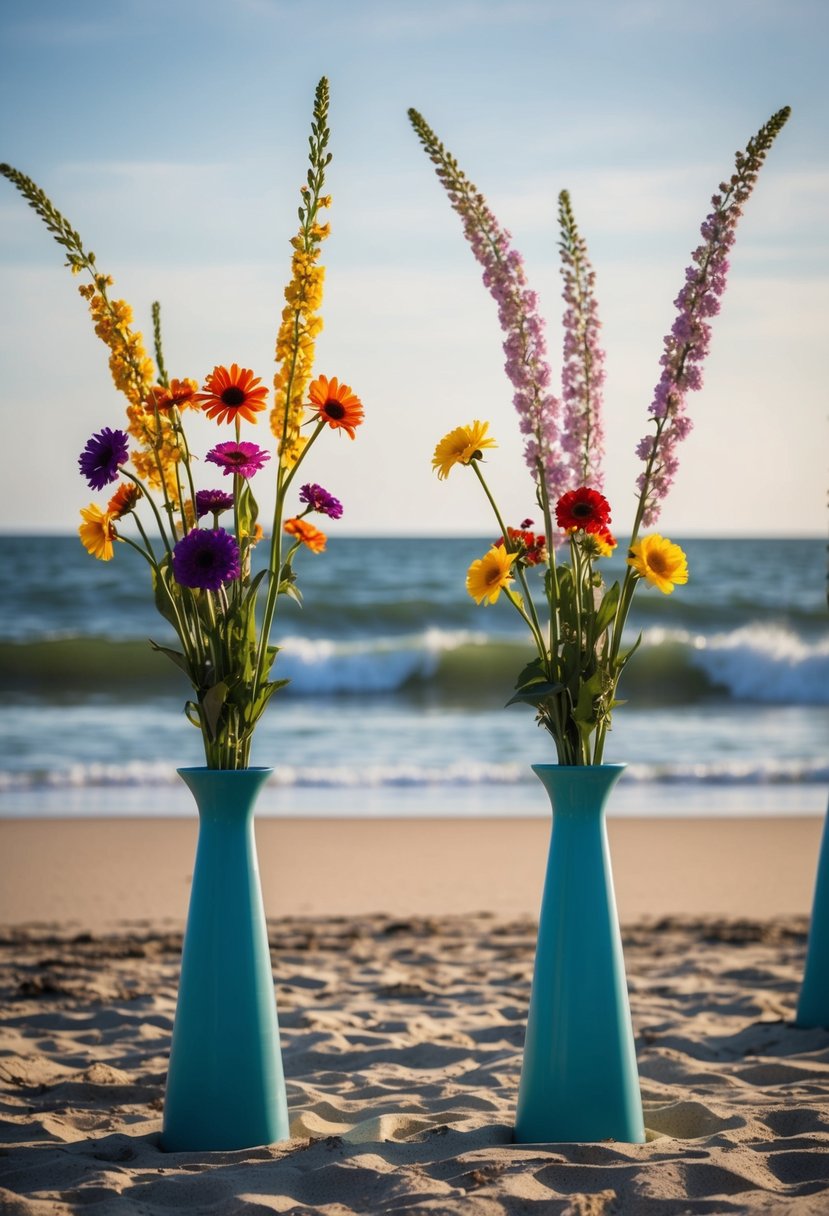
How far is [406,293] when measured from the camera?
183 inches

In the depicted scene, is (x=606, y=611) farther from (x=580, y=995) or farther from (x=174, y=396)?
(x=174, y=396)

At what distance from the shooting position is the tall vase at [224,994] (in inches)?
93.9

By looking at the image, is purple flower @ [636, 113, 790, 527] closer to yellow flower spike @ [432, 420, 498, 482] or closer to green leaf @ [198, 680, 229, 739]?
yellow flower spike @ [432, 420, 498, 482]

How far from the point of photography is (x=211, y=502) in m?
2.46

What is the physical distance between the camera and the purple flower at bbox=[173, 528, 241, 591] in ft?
7.41

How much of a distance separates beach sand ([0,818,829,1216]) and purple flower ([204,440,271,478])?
1284 mm

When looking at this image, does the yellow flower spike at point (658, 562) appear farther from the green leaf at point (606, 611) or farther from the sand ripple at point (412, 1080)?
the sand ripple at point (412, 1080)

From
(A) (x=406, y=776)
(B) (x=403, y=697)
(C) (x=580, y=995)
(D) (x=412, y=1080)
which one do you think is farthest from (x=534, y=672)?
(B) (x=403, y=697)

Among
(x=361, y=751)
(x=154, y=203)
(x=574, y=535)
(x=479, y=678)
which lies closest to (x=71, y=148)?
(x=154, y=203)

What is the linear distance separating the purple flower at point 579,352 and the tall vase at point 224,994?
2.97 feet

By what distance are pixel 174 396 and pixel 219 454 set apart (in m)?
0.15

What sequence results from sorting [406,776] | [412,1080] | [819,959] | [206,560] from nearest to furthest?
1. [206,560]
2. [412,1080]
3. [819,959]
4. [406,776]

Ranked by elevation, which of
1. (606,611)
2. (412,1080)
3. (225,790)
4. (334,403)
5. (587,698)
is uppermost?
(334,403)

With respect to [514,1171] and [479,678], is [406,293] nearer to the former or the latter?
[514,1171]
